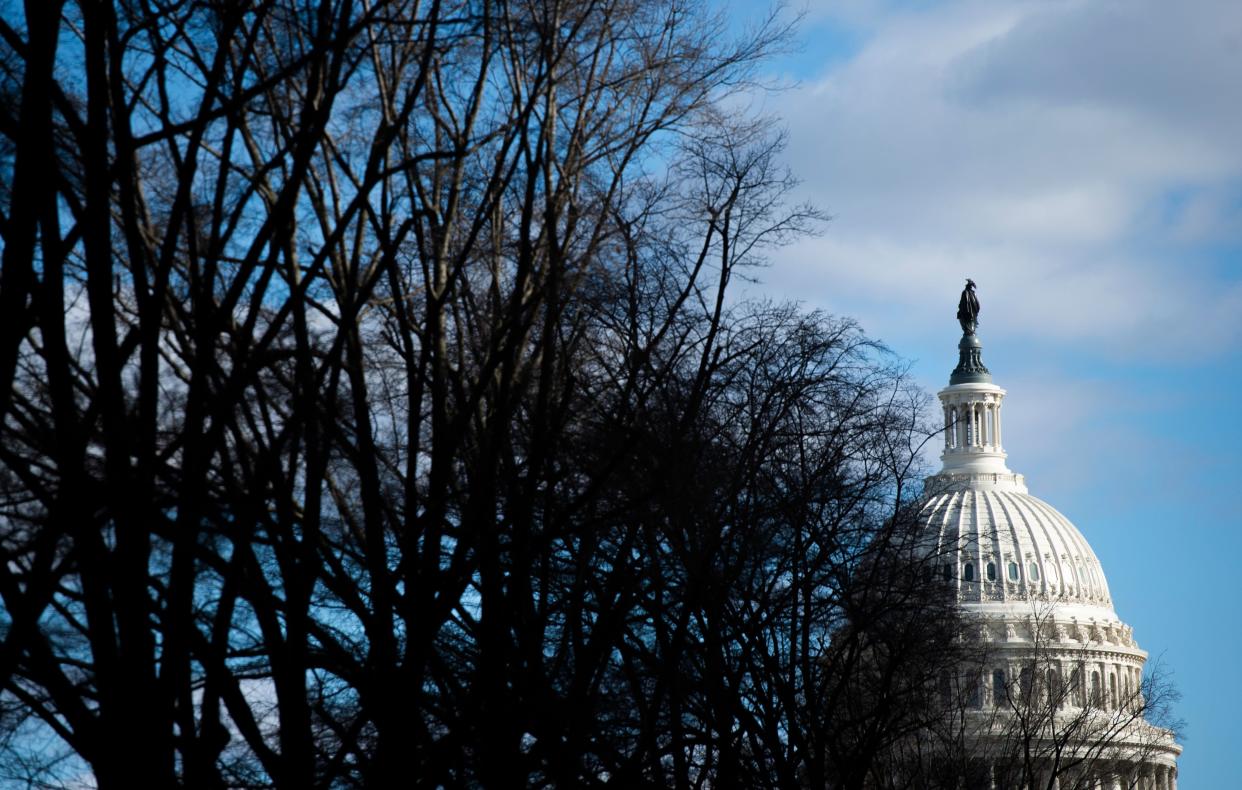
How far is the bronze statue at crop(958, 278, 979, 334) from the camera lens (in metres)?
175

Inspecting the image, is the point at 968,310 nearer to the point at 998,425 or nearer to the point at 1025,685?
the point at 998,425

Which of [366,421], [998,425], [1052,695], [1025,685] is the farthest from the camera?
[998,425]

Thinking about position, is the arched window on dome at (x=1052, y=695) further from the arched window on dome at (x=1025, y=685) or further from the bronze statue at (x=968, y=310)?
the bronze statue at (x=968, y=310)

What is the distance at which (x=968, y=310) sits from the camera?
6924 inches

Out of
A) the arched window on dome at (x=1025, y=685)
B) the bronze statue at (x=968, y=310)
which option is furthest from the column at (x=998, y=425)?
the arched window on dome at (x=1025, y=685)

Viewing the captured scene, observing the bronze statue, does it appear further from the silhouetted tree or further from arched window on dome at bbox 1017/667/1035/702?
the silhouetted tree

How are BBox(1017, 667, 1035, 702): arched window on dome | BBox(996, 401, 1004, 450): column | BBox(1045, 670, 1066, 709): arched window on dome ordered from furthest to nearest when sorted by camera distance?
BBox(996, 401, 1004, 450): column < BBox(1017, 667, 1035, 702): arched window on dome < BBox(1045, 670, 1066, 709): arched window on dome

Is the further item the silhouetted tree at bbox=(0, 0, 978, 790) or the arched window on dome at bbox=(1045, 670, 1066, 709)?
→ the arched window on dome at bbox=(1045, 670, 1066, 709)

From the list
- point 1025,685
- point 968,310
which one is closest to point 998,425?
point 968,310

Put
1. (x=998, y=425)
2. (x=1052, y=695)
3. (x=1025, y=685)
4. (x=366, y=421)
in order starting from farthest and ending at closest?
(x=998, y=425), (x=1025, y=685), (x=1052, y=695), (x=366, y=421)

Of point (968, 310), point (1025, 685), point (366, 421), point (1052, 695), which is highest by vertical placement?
point (968, 310)

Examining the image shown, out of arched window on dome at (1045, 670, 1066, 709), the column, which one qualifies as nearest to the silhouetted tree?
arched window on dome at (1045, 670, 1066, 709)

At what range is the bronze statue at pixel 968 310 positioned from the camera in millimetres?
174600

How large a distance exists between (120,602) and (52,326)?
1294mm
